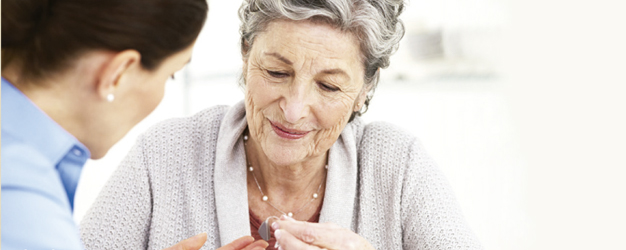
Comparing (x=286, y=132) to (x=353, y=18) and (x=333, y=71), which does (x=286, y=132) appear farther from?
(x=353, y=18)

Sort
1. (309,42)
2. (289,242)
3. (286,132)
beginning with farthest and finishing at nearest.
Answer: (286,132), (309,42), (289,242)

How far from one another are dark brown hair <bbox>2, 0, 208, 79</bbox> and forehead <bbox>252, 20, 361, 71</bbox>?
68 cm

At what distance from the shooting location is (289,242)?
1248 millimetres

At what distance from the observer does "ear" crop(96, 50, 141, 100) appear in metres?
0.77

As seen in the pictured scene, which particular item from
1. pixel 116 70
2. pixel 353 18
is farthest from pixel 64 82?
pixel 353 18

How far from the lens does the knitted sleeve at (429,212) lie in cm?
165

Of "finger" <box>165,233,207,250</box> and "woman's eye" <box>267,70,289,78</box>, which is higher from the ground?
"woman's eye" <box>267,70,289,78</box>

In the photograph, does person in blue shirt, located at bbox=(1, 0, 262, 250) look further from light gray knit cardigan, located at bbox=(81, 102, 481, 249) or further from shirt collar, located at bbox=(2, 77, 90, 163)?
light gray knit cardigan, located at bbox=(81, 102, 481, 249)

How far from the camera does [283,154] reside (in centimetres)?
156

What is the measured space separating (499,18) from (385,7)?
1649 mm

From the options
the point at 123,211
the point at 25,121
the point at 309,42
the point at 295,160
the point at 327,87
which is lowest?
the point at 123,211

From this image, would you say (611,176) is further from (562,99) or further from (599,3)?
(599,3)

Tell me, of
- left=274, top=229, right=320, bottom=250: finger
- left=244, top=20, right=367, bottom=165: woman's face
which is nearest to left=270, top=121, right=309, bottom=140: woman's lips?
left=244, top=20, right=367, bottom=165: woman's face

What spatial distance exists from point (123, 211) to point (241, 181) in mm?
351
